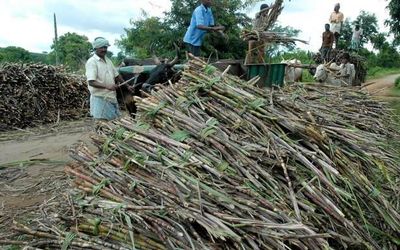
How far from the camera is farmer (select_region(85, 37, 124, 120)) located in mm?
5059

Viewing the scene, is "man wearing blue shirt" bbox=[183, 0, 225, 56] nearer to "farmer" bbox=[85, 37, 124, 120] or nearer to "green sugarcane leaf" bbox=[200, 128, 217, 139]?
"farmer" bbox=[85, 37, 124, 120]

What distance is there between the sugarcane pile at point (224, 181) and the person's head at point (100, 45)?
5.72 ft

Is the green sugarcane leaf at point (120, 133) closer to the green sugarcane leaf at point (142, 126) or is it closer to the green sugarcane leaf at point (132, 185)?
the green sugarcane leaf at point (142, 126)

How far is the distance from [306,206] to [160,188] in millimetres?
825

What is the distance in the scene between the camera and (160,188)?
2.61m

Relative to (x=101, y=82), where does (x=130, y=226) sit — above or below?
below

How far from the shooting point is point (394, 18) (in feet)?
52.2

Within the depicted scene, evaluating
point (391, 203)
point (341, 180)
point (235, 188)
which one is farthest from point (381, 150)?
point (235, 188)

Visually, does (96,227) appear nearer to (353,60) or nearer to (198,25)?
(198,25)

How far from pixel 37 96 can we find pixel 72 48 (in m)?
18.1

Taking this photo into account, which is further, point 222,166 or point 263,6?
point 263,6

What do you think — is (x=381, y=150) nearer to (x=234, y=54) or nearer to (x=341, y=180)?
(x=341, y=180)

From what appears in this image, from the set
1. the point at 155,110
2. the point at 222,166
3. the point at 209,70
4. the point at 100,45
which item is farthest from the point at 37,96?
the point at 222,166

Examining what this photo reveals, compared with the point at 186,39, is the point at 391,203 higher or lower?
lower
